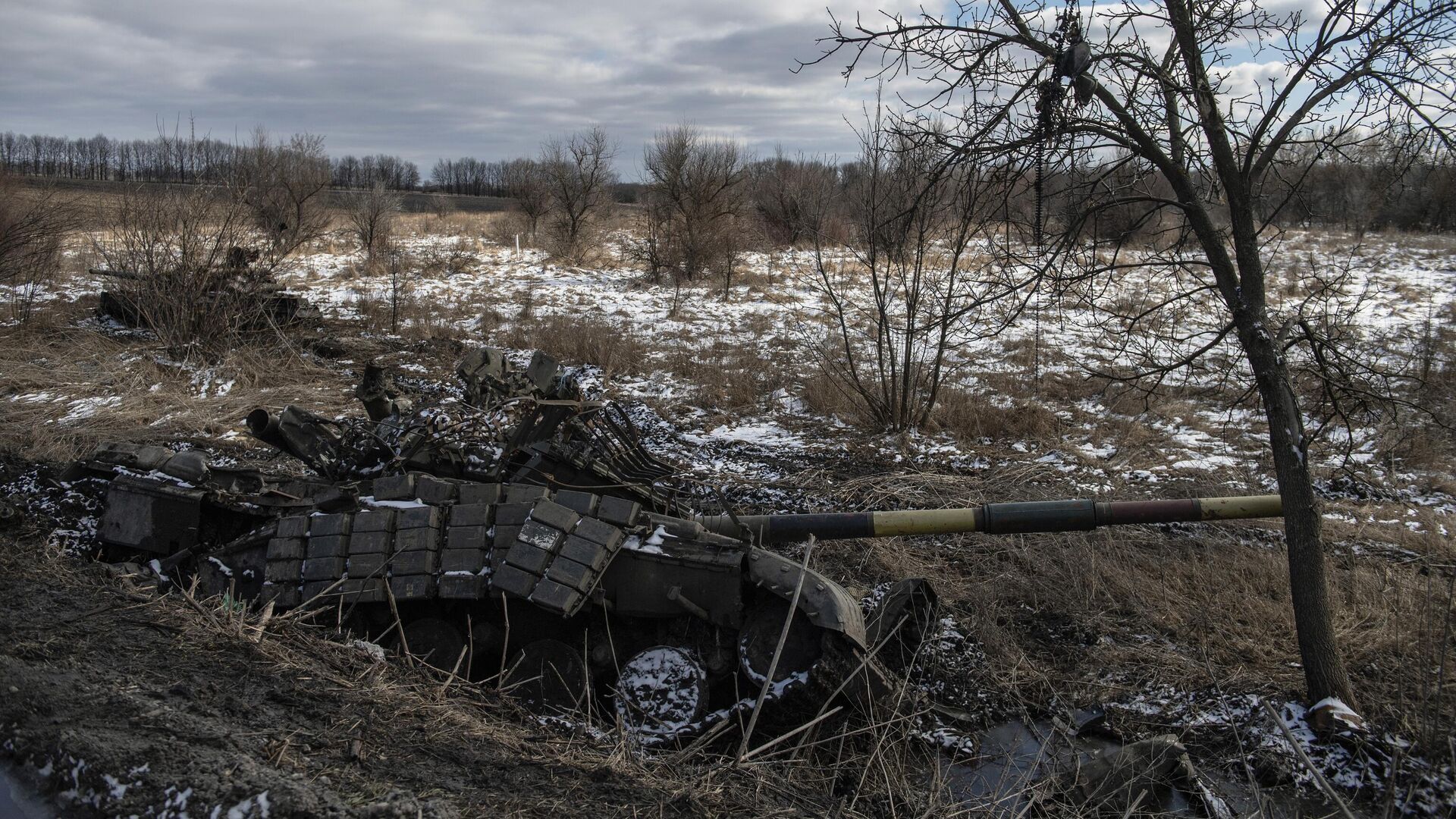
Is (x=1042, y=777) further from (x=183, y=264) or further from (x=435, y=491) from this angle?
(x=183, y=264)

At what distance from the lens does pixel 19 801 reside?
2709mm

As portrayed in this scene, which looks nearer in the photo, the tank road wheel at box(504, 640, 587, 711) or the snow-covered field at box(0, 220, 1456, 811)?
the tank road wheel at box(504, 640, 587, 711)

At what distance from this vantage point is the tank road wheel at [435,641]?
15.3 feet

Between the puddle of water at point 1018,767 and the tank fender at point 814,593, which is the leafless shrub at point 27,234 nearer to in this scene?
the tank fender at point 814,593

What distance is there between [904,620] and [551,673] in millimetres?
1916

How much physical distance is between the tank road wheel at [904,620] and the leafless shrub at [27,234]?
48.4 feet

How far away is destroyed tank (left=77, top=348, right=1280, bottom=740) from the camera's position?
439 centimetres

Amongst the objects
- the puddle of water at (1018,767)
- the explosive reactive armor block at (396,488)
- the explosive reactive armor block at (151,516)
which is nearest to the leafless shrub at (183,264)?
the explosive reactive armor block at (151,516)

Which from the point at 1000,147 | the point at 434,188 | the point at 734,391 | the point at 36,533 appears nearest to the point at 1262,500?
the point at 1000,147

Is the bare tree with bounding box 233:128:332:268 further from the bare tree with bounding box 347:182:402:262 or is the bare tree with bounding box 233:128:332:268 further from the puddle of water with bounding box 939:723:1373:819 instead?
the puddle of water with bounding box 939:723:1373:819

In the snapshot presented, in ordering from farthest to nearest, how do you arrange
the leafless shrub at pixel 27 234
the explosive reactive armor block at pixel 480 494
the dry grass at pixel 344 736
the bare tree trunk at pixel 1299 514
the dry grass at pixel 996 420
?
the leafless shrub at pixel 27 234 → the dry grass at pixel 996 420 → the explosive reactive armor block at pixel 480 494 → the bare tree trunk at pixel 1299 514 → the dry grass at pixel 344 736

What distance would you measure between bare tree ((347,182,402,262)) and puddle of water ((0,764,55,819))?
22.8 meters

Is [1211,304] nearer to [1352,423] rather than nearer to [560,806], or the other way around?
[1352,423]

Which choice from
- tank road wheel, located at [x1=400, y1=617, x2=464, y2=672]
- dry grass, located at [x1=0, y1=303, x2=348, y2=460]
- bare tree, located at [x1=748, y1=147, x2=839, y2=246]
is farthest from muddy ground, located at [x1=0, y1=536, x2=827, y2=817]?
bare tree, located at [x1=748, y1=147, x2=839, y2=246]
